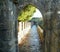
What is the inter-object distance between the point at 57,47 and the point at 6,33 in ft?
5.11

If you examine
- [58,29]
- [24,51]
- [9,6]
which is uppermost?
[9,6]

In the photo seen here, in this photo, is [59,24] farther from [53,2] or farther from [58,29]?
[53,2]

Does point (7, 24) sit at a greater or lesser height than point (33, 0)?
lesser

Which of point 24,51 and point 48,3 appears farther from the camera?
point 24,51

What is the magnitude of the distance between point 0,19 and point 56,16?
1582 mm

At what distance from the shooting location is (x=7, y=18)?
6.35 m

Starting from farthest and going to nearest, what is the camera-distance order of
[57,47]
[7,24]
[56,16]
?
[7,24], [56,16], [57,47]

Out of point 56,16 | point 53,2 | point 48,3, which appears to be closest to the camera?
point 56,16

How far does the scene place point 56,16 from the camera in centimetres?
591

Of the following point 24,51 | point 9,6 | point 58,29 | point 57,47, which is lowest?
point 24,51

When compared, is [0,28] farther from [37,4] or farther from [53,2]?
[37,4]

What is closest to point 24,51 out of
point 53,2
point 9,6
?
point 53,2

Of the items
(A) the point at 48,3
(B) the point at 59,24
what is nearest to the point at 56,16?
(B) the point at 59,24

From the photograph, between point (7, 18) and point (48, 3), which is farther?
point (48, 3)
